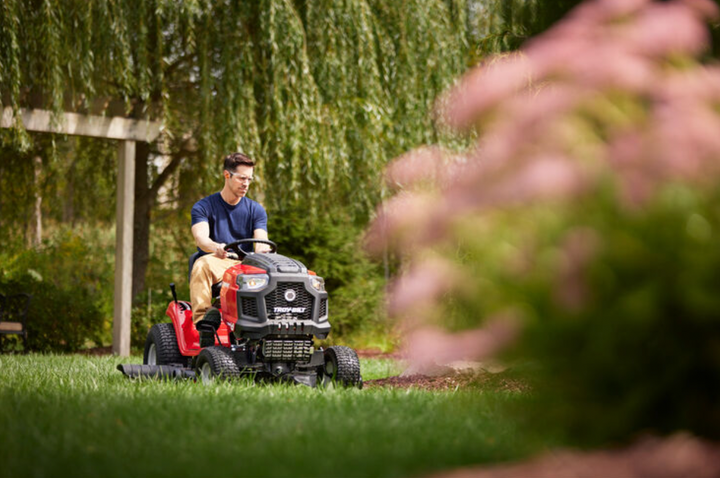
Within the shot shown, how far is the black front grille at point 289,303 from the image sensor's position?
5.20 metres

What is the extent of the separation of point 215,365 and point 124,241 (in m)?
4.41

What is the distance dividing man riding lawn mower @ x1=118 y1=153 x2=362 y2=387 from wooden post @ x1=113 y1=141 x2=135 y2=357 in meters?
3.25

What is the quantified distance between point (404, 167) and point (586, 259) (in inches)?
25.9

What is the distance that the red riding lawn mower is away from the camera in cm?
517

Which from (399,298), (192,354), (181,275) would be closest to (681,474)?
(399,298)

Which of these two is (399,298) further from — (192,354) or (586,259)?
(192,354)

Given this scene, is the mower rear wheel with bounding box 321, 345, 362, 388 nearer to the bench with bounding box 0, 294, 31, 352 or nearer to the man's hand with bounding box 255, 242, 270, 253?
the man's hand with bounding box 255, 242, 270, 253

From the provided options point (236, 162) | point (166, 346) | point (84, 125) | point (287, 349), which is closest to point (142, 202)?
point (84, 125)

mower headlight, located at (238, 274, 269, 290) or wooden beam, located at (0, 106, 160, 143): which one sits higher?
wooden beam, located at (0, 106, 160, 143)

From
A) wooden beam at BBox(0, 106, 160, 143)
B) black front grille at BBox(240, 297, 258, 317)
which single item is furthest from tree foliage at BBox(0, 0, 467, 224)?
black front grille at BBox(240, 297, 258, 317)

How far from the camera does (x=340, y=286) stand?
1005cm

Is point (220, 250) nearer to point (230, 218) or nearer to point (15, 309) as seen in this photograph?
point (230, 218)

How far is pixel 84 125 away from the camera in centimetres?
878

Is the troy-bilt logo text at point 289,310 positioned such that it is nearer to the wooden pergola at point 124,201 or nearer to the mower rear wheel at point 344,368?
the mower rear wheel at point 344,368
